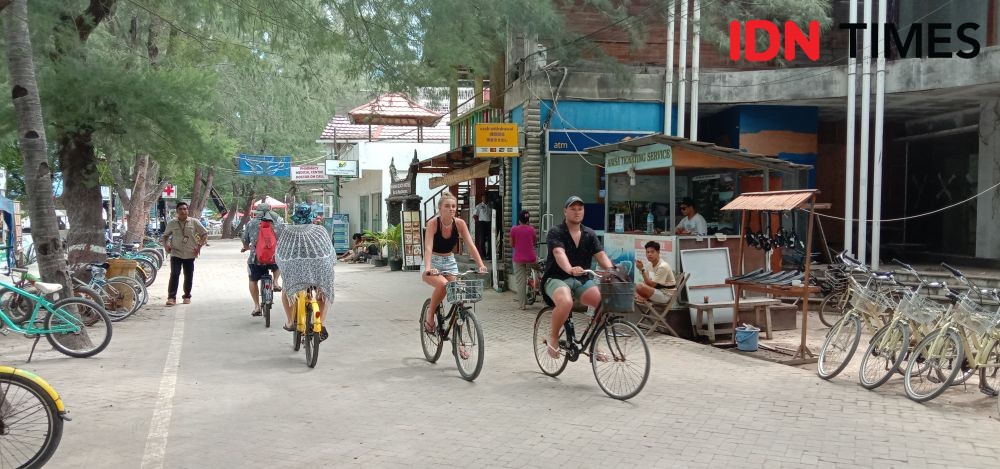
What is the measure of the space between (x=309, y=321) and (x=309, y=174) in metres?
25.3

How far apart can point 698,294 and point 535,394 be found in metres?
4.38

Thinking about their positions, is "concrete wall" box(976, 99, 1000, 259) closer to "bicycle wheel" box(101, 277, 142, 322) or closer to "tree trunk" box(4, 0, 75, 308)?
"bicycle wheel" box(101, 277, 142, 322)

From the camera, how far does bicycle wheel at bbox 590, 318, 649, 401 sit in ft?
21.3

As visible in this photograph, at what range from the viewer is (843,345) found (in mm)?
7660

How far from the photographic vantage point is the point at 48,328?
830 cm

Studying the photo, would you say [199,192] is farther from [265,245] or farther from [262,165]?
[265,245]

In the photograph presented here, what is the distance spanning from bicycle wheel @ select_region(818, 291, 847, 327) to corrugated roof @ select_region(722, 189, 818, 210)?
3076mm

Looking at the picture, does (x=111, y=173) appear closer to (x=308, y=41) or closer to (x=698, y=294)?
(x=308, y=41)

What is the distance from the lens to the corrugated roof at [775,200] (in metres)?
8.19

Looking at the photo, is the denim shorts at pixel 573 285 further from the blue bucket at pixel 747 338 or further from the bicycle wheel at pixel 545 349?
the blue bucket at pixel 747 338

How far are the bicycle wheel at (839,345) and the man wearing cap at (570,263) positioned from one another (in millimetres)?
2473

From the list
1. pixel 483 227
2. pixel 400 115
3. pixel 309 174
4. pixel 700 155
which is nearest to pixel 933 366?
pixel 700 155

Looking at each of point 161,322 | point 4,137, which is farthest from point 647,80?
point 4,137

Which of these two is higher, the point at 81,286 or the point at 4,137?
the point at 4,137
